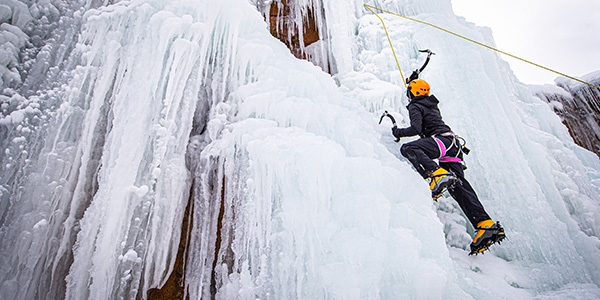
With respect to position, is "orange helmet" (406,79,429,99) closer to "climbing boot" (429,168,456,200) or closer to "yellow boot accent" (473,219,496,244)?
"climbing boot" (429,168,456,200)

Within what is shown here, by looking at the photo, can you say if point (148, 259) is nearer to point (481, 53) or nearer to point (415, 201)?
point (415, 201)

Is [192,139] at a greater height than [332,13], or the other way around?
[332,13]

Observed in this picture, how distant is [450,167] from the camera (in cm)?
291

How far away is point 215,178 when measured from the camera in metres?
2.75

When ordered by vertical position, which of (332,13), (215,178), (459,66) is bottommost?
(215,178)

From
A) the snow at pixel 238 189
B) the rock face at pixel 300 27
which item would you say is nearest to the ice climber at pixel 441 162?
the snow at pixel 238 189

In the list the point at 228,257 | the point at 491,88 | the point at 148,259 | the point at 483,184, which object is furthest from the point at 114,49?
the point at 491,88

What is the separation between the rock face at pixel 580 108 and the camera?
344 inches

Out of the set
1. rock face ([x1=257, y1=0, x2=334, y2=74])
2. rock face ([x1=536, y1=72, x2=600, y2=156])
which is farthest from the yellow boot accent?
rock face ([x1=536, y1=72, x2=600, y2=156])

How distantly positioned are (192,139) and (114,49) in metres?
1.11

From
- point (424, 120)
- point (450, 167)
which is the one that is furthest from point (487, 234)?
point (424, 120)

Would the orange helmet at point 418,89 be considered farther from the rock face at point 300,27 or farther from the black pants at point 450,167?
the rock face at point 300,27

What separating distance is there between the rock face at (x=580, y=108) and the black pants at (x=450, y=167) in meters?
8.76

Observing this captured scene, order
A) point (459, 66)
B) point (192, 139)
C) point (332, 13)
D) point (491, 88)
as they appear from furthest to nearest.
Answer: point (332, 13), point (459, 66), point (491, 88), point (192, 139)
